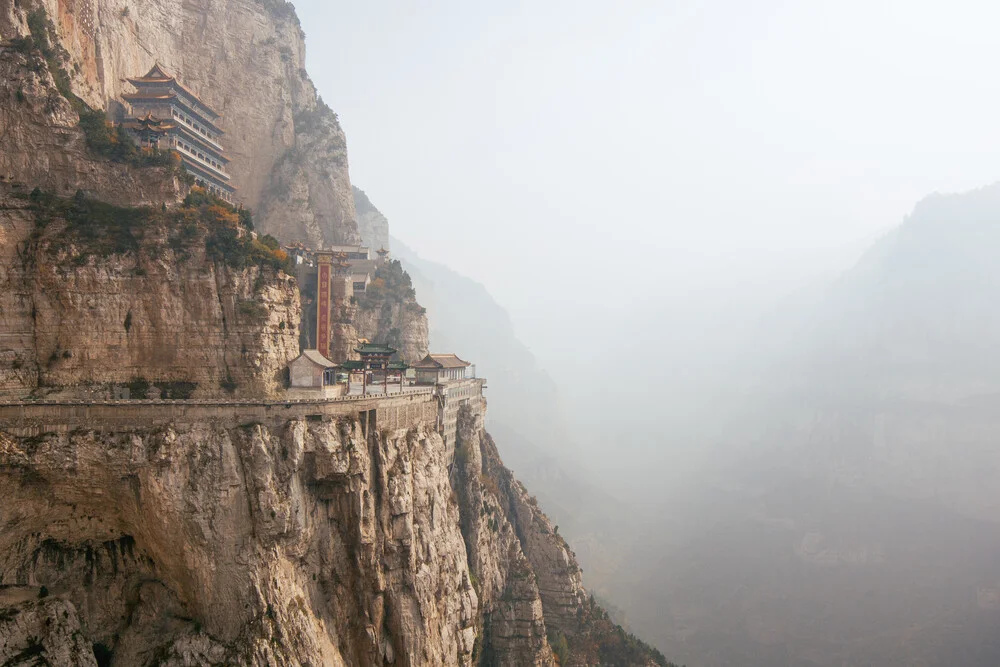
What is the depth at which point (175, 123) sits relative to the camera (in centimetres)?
4141

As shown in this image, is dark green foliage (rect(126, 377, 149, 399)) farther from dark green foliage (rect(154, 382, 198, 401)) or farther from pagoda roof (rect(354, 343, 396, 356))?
pagoda roof (rect(354, 343, 396, 356))

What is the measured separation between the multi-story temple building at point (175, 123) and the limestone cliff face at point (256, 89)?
69.0 inches

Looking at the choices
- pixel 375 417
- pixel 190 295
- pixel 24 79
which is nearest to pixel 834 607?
pixel 375 417

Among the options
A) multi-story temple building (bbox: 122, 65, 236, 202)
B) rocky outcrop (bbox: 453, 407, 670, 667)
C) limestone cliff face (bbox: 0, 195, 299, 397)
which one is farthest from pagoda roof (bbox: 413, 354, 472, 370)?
multi-story temple building (bbox: 122, 65, 236, 202)

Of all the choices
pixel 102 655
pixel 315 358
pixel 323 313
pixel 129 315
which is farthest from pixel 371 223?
pixel 102 655

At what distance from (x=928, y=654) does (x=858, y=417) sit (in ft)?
135

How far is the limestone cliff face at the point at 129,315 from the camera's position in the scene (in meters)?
26.6

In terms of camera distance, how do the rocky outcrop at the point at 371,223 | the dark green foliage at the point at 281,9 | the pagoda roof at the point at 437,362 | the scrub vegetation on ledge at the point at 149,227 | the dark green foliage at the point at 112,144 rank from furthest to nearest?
the rocky outcrop at the point at 371,223 < the dark green foliage at the point at 281,9 < the pagoda roof at the point at 437,362 < the dark green foliage at the point at 112,144 < the scrub vegetation on ledge at the point at 149,227

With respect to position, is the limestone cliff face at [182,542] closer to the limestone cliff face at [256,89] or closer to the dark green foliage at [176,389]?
the dark green foliage at [176,389]

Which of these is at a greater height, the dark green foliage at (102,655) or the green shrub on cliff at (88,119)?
the green shrub on cliff at (88,119)

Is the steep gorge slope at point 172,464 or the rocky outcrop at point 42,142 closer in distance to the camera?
the steep gorge slope at point 172,464

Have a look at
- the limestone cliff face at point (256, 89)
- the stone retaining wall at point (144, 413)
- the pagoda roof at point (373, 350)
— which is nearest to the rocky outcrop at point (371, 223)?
the limestone cliff face at point (256, 89)

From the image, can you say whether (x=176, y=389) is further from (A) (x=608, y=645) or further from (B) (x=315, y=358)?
(A) (x=608, y=645)

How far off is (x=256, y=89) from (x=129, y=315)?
3297 centimetres
